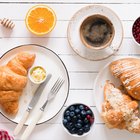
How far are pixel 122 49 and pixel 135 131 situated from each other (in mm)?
354

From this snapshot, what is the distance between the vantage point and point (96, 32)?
A: 1754 millimetres

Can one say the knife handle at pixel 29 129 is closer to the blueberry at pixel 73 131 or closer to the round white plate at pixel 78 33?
the blueberry at pixel 73 131

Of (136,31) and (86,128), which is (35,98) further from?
(136,31)

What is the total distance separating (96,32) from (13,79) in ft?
1.30

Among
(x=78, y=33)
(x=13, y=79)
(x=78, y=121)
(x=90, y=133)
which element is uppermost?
(x=78, y=33)

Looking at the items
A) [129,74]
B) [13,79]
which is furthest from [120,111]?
[13,79]

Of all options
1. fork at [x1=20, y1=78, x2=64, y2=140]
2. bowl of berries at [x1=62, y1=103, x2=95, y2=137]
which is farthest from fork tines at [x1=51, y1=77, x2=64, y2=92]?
bowl of berries at [x1=62, y1=103, x2=95, y2=137]

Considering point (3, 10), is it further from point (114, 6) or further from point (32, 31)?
point (114, 6)

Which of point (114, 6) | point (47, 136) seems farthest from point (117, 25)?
point (47, 136)

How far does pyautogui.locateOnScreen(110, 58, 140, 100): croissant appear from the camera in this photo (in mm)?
1703

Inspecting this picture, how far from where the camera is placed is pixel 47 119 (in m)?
1.79

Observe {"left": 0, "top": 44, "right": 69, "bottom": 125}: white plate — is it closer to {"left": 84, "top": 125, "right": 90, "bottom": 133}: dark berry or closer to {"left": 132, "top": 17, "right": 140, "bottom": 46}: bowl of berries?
{"left": 84, "top": 125, "right": 90, "bottom": 133}: dark berry

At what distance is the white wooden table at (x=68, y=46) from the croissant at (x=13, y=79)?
0.27 feet

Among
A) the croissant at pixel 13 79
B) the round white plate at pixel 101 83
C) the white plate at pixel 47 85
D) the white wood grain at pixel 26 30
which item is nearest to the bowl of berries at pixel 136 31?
the white wood grain at pixel 26 30
